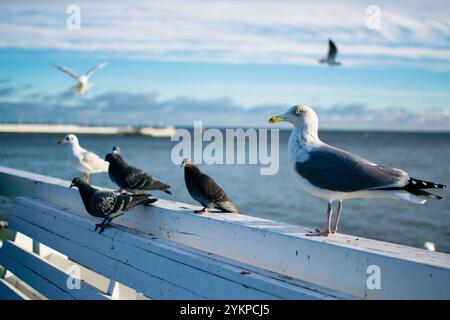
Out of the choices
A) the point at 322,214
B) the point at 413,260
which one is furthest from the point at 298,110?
the point at 322,214

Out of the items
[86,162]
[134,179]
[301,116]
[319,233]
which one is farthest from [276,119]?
[86,162]

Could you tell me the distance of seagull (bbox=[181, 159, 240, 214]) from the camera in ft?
11.8

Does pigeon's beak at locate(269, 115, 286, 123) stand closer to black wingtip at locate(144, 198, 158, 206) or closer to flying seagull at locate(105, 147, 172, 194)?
black wingtip at locate(144, 198, 158, 206)

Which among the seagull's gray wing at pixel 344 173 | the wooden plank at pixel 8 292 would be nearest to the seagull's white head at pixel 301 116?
the seagull's gray wing at pixel 344 173

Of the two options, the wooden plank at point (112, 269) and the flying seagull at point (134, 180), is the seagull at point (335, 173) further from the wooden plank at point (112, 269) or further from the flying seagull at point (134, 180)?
the flying seagull at point (134, 180)

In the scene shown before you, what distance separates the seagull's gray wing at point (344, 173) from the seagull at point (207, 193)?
29.1 inches

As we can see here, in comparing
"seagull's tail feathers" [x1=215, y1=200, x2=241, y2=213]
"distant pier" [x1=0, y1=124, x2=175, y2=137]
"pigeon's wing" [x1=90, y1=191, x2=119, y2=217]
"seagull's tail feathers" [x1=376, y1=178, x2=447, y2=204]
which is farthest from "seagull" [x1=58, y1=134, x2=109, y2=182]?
"distant pier" [x1=0, y1=124, x2=175, y2=137]

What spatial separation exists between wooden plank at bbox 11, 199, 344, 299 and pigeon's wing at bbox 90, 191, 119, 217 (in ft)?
0.39

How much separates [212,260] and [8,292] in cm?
251
